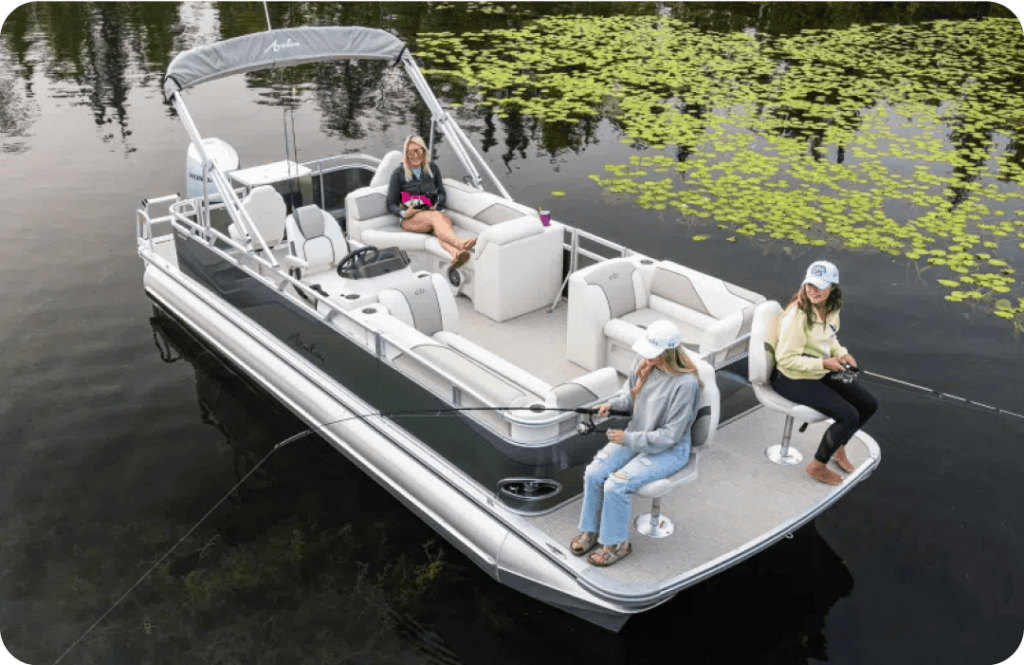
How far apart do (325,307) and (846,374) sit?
3214 millimetres

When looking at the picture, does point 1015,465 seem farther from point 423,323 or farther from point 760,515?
point 423,323

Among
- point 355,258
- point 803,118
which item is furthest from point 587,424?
point 803,118

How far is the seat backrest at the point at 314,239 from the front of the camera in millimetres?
7066

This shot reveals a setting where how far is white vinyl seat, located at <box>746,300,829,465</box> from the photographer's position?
202 inches

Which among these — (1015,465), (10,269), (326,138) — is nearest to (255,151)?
(326,138)

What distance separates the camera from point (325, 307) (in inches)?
234

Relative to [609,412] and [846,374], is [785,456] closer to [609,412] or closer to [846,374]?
[846,374]

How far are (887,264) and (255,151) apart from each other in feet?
25.7

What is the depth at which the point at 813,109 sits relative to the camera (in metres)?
13.0

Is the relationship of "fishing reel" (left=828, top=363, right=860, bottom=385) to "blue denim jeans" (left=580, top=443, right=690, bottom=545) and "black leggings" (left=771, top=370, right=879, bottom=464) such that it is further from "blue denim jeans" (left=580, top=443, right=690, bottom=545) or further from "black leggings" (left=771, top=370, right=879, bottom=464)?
"blue denim jeans" (left=580, top=443, right=690, bottom=545)

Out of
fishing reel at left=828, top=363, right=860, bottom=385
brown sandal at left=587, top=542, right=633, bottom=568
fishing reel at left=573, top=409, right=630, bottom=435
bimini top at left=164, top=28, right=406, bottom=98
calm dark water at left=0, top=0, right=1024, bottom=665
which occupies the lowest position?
calm dark water at left=0, top=0, right=1024, bottom=665

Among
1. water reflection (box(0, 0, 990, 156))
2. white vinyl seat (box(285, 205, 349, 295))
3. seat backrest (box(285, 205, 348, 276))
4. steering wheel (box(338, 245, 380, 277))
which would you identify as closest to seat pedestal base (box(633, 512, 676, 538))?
steering wheel (box(338, 245, 380, 277))

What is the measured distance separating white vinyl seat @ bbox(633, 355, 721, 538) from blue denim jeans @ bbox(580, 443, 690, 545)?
6cm

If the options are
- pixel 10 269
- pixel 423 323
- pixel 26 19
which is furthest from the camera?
pixel 26 19
